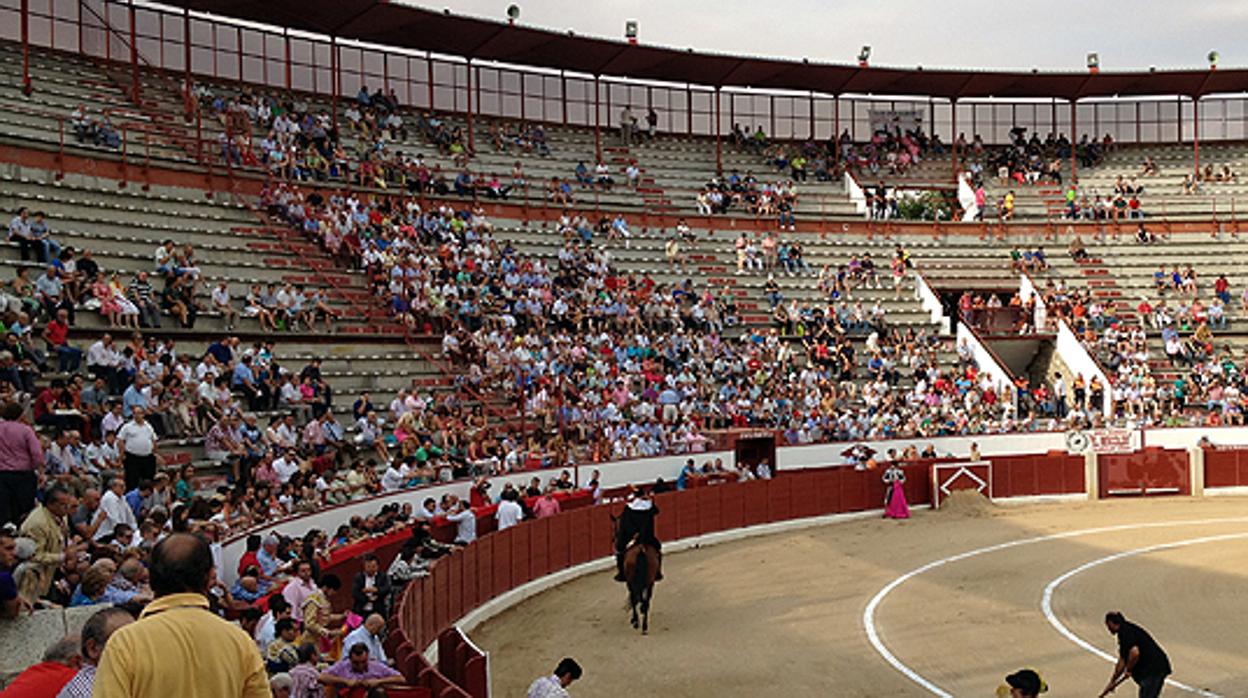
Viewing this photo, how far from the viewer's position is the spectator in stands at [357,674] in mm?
8672

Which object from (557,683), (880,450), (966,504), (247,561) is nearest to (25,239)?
(247,561)

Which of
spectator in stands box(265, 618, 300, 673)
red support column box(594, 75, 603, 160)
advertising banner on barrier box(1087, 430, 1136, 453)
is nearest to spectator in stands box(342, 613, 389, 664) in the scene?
spectator in stands box(265, 618, 300, 673)

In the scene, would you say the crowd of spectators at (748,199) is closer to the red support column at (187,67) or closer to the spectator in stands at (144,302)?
the red support column at (187,67)

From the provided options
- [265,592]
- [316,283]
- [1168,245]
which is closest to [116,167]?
[316,283]

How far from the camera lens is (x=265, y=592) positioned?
11.2 meters

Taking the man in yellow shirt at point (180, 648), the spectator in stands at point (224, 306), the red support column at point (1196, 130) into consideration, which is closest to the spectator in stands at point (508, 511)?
the spectator in stands at point (224, 306)

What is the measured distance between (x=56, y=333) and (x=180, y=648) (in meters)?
14.5

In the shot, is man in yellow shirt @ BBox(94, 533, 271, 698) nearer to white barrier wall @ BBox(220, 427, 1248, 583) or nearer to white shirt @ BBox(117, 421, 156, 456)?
white shirt @ BBox(117, 421, 156, 456)

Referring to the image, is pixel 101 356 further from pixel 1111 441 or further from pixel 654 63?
pixel 654 63

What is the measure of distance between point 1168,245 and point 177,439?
3440cm

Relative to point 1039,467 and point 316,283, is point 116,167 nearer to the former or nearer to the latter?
point 316,283

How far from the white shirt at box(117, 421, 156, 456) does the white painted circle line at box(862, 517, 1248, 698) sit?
8.63m

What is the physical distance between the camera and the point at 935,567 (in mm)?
19203

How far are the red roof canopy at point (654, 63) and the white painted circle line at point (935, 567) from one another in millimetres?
21327
